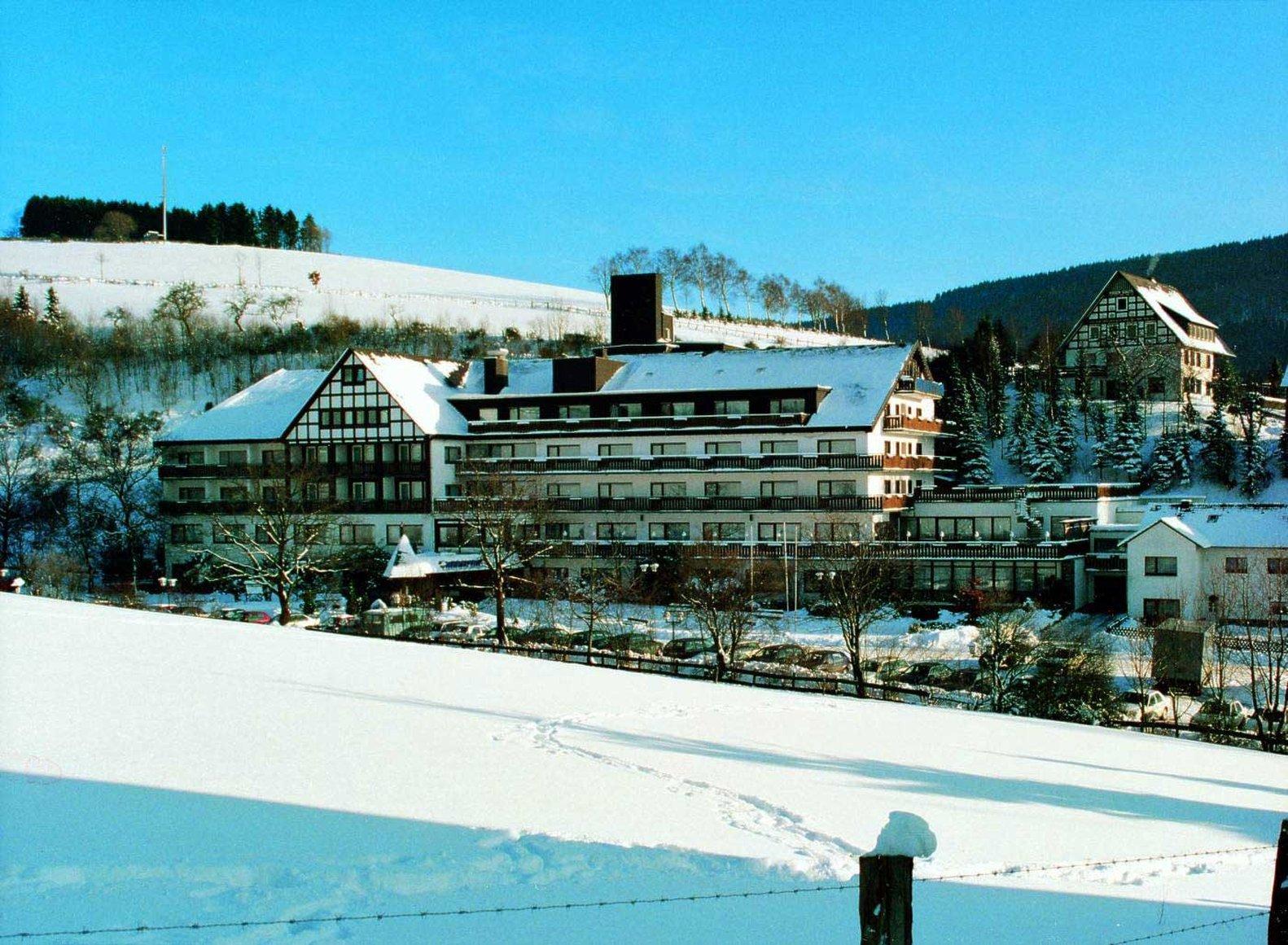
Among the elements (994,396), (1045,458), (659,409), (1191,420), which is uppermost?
(994,396)

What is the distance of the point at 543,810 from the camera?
11883mm

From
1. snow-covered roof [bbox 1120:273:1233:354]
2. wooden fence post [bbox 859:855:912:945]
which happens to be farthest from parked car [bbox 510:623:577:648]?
snow-covered roof [bbox 1120:273:1233:354]

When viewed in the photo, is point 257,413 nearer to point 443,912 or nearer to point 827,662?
point 827,662

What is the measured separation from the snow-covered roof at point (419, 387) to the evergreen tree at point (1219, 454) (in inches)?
1544

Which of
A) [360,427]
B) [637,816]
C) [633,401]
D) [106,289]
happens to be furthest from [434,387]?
[106,289]

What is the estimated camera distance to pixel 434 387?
187 feet

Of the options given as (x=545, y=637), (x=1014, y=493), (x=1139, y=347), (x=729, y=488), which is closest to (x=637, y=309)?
(x=729, y=488)

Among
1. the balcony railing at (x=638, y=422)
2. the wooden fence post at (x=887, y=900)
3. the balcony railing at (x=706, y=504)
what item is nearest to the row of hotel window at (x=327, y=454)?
the balcony railing at (x=706, y=504)

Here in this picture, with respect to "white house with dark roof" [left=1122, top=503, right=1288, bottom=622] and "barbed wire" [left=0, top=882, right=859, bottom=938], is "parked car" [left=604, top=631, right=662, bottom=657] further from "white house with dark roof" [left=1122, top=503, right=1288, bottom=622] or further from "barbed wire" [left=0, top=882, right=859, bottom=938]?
"barbed wire" [left=0, top=882, right=859, bottom=938]

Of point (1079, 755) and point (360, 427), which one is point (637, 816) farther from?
point (360, 427)

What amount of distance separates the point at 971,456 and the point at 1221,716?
38058 millimetres

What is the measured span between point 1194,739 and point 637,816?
54.6 feet

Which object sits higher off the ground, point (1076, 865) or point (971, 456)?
point (971, 456)

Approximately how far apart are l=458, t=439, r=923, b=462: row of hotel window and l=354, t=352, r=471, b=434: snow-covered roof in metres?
1.64
